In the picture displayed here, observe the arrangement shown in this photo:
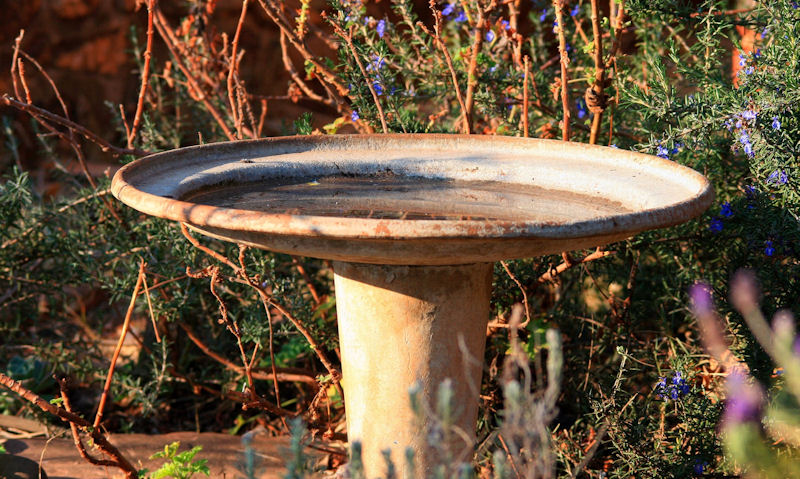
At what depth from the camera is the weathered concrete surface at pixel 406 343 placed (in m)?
2.15

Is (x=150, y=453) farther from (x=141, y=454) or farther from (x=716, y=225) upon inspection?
(x=716, y=225)

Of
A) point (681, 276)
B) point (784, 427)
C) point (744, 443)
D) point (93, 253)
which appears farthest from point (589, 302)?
point (744, 443)

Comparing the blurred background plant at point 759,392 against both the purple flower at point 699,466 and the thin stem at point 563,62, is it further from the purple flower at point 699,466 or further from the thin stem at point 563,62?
the thin stem at point 563,62

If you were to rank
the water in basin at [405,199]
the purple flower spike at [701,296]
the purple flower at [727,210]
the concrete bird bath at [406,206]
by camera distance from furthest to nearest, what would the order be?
the purple flower at [727,210] → the purple flower spike at [701,296] → the water in basin at [405,199] → the concrete bird bath at [406,206]

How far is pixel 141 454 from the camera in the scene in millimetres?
3111

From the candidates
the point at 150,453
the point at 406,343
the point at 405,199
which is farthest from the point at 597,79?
the point at 150,453

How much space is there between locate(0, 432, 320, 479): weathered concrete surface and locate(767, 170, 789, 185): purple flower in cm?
176

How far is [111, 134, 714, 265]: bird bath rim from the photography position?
5.28 ft

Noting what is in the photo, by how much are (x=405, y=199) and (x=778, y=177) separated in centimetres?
113

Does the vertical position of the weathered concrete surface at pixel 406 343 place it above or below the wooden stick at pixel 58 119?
below

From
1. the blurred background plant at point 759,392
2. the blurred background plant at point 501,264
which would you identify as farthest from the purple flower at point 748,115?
the blurred background plant at point 759,392

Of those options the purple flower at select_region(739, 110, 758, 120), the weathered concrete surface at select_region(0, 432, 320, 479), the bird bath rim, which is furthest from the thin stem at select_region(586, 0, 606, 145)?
the weathered concrete surface at select_region(0, 432, 320, 479)

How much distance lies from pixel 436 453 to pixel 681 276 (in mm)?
1237

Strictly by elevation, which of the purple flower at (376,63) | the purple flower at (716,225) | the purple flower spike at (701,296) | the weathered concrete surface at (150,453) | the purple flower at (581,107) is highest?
the purple flower at (376,63)
